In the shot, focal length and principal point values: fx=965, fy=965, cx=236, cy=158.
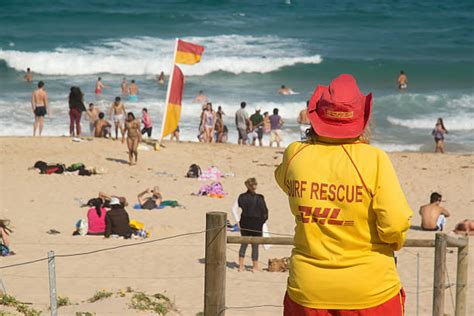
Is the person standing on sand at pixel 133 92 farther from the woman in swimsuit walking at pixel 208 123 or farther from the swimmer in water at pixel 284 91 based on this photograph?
Result: the woman in swimsuit walking at pixel 208 123

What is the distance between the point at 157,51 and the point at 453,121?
56.5 ft

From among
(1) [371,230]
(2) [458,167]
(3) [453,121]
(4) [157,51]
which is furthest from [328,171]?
(4) [157,51]

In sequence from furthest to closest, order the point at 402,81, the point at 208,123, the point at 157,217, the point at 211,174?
the point at 402,81 → the point at 208,123 → the point at 211,174 → the point at 157,217

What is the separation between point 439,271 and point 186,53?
15173 millimetres

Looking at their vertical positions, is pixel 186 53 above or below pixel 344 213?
above

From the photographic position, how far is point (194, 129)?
26547mm

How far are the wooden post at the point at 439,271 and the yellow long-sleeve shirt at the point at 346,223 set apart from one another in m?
2.13

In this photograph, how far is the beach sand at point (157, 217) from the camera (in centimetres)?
979

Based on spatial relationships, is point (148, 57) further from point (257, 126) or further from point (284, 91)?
point (257, 126)

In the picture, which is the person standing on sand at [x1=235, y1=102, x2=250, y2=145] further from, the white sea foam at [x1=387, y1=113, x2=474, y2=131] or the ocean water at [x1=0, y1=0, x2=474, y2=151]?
the white sea foam at [x1=387, y1=113, x2=474, y2=131]

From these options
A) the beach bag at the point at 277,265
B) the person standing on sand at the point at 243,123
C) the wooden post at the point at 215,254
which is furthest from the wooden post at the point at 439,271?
the person standing on sand at the point at 243,123

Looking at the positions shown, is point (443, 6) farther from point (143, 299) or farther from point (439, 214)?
point (143, 299)

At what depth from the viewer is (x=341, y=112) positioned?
154 inches

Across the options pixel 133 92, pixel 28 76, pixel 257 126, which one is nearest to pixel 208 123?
pixel 257 126
